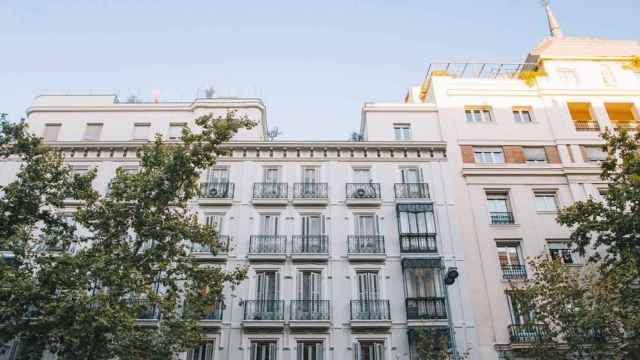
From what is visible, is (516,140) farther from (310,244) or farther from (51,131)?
(51,131)

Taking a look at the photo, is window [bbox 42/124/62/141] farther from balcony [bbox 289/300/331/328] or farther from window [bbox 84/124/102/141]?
balcony [bbox 289/300/331/328]

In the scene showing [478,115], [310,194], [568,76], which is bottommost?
[310,194]

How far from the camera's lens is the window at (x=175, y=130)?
1096 inches

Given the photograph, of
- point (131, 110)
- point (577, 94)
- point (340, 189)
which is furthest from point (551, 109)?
point (131, 110)

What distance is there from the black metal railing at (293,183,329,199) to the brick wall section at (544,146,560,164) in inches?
478

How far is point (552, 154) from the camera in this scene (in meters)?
27.4

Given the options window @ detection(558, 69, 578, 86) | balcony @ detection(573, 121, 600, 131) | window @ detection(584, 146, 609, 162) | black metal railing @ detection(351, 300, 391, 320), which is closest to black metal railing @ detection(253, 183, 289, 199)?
black metal railing @ detection(351, 300, 391, 320)

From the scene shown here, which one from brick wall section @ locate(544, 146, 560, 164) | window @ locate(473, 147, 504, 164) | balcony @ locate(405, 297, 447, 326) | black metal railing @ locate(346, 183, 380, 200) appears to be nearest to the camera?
balcony @ locate(405, 297, 447, 326)

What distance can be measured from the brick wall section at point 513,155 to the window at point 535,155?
31 centimetres

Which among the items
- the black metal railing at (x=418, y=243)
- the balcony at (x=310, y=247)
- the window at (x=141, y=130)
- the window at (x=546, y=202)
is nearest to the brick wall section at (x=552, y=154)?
the window at (x=546, y=202)

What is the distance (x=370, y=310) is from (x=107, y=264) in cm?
1105

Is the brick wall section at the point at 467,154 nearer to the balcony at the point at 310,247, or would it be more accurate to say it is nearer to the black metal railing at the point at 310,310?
the balcony at the point at 310,247

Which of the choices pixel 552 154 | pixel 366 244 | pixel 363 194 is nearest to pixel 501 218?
pixel 552 154

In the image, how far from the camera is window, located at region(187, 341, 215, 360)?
20844mm
